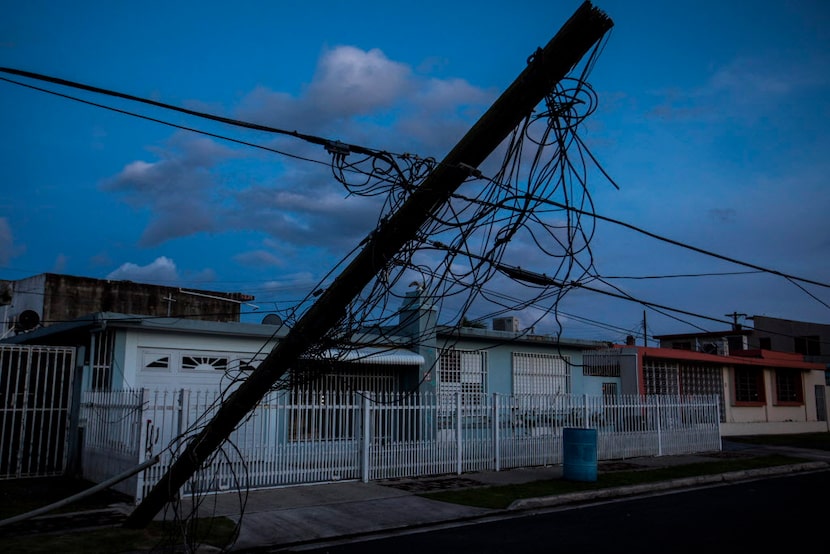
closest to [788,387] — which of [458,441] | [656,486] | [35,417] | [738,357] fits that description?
[738,357]

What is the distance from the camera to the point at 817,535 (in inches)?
352

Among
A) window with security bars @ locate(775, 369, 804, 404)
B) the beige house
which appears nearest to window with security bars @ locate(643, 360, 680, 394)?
the beige house

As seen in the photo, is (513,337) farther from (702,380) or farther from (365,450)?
(702,380)

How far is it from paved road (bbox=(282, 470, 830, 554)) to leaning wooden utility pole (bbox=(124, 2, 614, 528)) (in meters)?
2.48

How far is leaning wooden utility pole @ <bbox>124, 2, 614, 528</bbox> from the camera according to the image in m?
4.82

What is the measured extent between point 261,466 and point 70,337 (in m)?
7.49

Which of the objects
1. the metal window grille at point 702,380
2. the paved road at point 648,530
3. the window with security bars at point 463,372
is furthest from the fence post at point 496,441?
the metal window grille at point 702,380

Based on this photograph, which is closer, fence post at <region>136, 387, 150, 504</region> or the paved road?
the paved road

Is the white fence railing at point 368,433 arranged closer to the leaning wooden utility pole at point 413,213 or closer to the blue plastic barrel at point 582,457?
the leaning wooden utility pole at point 413,213

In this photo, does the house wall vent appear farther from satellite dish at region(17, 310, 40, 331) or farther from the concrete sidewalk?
satellite dish at region(17, 310, 40, 331)

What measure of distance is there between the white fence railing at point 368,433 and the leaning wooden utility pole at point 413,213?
6.56 ft

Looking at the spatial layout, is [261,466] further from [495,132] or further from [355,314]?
[495,132]

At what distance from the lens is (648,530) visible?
9.30 meters

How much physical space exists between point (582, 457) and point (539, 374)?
7768mm
